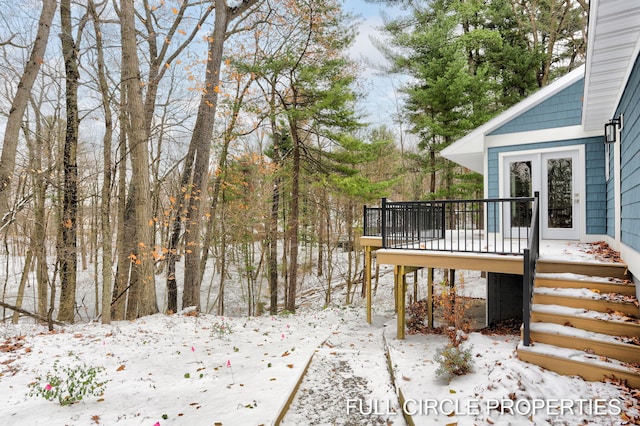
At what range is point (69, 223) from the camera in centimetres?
710

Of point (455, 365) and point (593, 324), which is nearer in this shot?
point (593, 324)

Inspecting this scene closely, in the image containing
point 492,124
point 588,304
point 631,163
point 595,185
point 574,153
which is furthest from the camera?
point 492,124

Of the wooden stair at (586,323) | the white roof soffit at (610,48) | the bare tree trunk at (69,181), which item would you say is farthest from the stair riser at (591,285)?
the bare tree trunk at (69,181)

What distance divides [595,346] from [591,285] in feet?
3.98

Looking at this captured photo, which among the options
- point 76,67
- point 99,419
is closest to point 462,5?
point 76,67

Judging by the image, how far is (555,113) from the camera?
7570 mm

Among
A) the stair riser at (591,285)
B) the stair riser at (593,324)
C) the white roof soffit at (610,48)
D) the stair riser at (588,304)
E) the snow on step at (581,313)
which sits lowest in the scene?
the stair riser at (593,324)

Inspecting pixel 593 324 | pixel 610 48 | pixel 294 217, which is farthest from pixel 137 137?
pixel 593 324

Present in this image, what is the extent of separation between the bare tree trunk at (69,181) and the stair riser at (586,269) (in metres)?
8.84

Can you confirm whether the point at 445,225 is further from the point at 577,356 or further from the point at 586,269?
the point at 577,356

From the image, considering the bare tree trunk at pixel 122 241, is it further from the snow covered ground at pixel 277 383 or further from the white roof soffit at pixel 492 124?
the white roof soffit at pixel 492 124

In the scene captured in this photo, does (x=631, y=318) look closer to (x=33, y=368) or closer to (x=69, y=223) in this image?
(x=33, y=368)

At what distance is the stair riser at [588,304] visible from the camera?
3697 millimetres

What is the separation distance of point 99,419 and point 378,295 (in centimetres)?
1301
